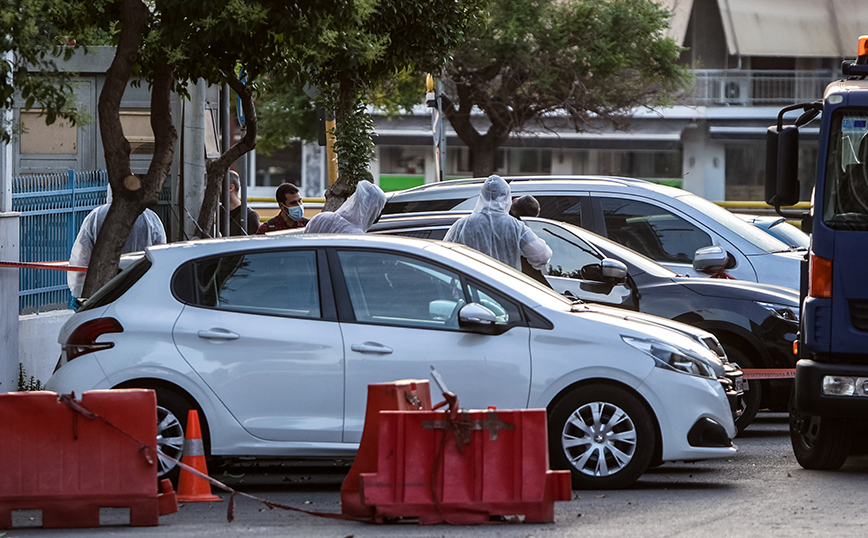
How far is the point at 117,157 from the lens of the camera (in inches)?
348

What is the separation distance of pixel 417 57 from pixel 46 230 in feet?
12.5

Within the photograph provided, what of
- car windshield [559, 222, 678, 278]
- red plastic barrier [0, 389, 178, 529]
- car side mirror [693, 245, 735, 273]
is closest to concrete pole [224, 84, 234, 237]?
car windshield [559, 222, 678, 278]

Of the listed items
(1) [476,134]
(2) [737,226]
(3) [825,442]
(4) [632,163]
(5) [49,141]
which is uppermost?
(1) [476,134]

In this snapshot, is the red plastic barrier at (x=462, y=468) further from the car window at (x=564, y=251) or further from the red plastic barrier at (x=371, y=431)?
the car window at (x=564, y=251)

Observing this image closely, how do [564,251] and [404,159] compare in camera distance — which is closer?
[564,251]

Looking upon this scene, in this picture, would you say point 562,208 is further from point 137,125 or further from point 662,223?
point 137,125

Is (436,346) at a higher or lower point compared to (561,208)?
lower

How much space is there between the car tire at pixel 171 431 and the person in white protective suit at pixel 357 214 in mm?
3325

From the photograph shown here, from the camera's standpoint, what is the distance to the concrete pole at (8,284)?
10.2 meters

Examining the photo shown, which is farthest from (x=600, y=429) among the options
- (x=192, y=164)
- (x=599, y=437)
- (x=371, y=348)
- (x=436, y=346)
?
(x=192, y=164)

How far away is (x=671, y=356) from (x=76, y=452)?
3.27 metres

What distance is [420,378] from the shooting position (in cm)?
726

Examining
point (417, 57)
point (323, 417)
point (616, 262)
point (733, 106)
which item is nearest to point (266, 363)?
point (323, 417)

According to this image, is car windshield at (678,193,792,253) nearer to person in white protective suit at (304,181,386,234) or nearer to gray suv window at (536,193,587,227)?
gray suv window at (536,193,587,227)
